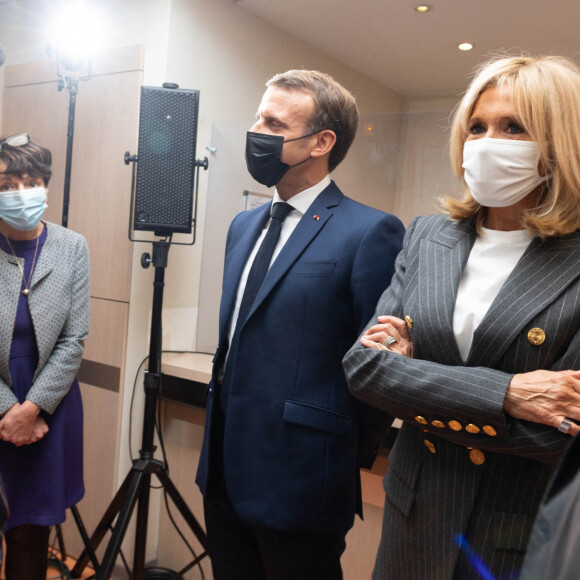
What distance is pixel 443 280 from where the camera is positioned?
1.18m

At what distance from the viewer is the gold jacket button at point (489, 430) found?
40.3 inches

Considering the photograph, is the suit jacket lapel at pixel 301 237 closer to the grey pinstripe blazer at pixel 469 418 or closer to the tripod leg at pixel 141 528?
the grey pinstripe blazer at pixel 469 418

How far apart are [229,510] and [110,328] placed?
1.41 metres

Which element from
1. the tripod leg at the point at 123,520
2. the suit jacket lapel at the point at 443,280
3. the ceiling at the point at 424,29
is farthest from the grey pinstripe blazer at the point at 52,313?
the ceiling at the point at 424,29

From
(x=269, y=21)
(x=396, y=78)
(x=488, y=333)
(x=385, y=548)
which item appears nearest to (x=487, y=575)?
(x=385, y=548)

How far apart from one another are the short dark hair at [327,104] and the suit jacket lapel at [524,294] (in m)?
0.75

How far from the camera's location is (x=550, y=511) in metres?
0.37

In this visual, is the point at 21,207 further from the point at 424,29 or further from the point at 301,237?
the point at 424,29

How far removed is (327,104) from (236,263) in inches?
19.7

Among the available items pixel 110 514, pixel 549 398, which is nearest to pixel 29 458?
pixel 110 514

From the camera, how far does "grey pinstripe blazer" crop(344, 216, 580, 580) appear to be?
1.03m

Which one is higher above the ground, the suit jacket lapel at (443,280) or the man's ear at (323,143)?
the man's ear at (323,143)

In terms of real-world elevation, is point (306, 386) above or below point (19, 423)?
above

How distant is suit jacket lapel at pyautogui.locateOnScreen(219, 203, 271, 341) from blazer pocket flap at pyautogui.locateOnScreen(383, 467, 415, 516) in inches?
24.7
